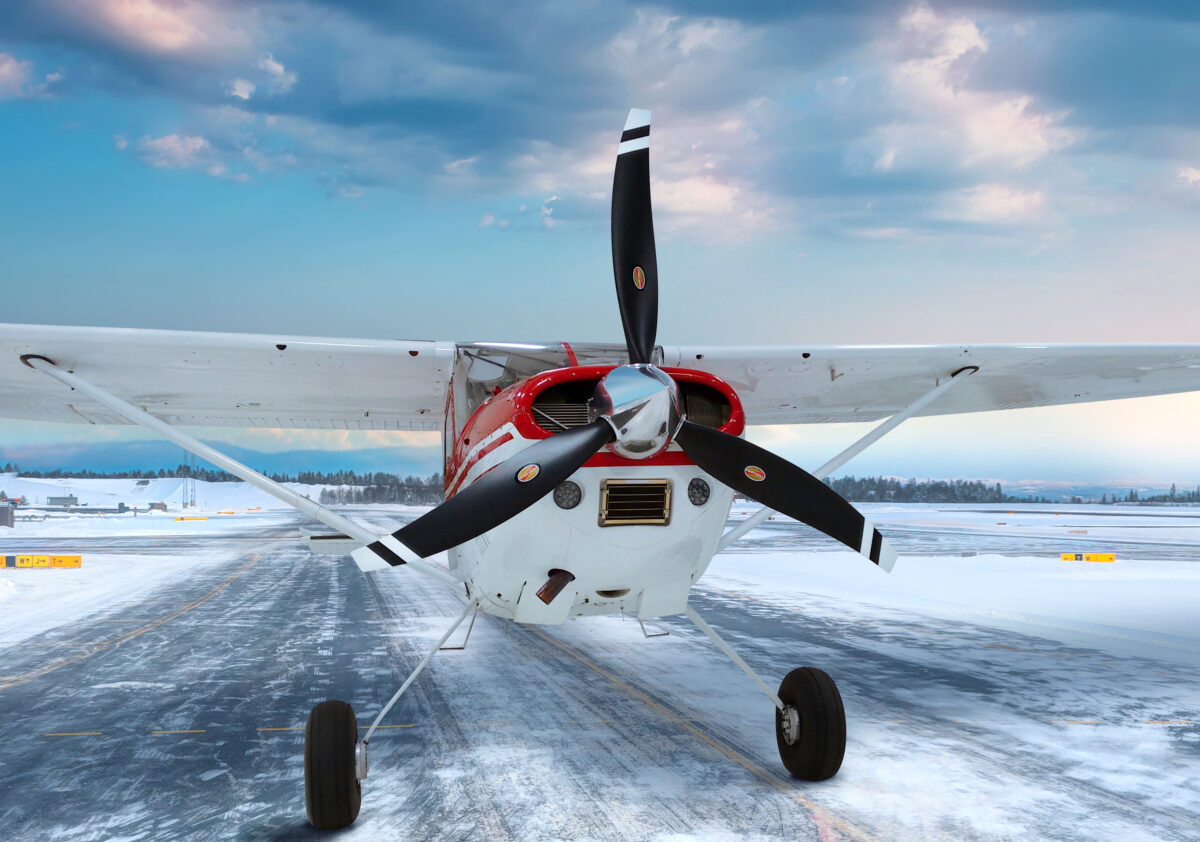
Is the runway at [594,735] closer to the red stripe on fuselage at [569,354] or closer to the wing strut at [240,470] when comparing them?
the wing strut at [240,470]

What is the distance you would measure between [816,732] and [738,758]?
2.22 feet

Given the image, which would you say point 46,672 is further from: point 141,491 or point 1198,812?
point 141,491

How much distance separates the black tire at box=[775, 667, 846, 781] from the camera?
15.1 feet

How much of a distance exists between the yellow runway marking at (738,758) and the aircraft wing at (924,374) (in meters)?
2.70

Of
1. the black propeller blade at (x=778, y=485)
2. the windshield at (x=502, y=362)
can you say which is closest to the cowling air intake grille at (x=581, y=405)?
the black propeller blade at (x=778, y=485)

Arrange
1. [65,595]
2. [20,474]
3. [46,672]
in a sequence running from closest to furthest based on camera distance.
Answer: [46,672] → [65,595] → [20,474]

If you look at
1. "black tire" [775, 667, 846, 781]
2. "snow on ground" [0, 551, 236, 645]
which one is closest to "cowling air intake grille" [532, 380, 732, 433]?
"black tire" [775, 667, 846, 781]

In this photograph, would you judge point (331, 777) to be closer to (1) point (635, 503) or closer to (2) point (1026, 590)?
(1) point (635, 503)

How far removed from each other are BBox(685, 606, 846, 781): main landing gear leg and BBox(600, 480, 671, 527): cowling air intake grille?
1.26m

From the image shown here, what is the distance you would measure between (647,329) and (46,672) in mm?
7035

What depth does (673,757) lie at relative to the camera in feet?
16.7

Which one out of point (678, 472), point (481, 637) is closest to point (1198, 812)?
point (678, 472)

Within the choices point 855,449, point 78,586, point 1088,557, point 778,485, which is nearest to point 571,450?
point 778,485

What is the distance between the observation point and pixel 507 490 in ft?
12.5
